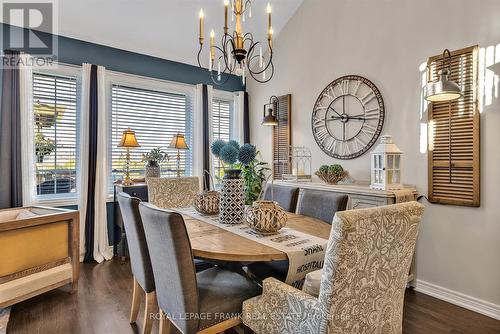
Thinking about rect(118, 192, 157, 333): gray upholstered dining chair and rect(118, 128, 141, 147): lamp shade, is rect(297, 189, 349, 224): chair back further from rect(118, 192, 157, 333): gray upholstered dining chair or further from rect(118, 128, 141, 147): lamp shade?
rect(118, 128, 141, 147): lamp shade

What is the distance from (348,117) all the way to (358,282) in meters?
2.48

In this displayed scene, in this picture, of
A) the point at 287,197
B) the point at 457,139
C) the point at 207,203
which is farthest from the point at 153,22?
the point at 457,139

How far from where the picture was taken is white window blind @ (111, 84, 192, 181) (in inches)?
149

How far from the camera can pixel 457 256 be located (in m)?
2.49

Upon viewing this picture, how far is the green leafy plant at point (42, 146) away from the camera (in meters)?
3.27

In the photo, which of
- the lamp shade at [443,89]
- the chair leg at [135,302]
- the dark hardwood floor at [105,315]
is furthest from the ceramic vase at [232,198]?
the lamp shade at [443,89]

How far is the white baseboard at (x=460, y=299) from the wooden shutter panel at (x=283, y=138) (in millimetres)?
2080

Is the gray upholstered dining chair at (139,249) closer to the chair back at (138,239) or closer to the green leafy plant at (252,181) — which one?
the chair back at (138,239)

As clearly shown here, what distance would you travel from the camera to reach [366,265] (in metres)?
1.13

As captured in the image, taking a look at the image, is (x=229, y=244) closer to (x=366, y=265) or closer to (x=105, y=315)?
(x=366, y=265)

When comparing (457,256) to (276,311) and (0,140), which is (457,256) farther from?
(0,140)

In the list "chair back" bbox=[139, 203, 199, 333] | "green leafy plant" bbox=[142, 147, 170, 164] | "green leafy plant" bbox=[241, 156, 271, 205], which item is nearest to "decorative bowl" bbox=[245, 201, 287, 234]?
"chair back" bbox=[139, 203, 199, 333]

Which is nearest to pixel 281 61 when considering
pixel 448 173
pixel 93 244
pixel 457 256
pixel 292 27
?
pixel 292 27

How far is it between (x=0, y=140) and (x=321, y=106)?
3.51m
